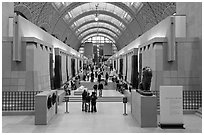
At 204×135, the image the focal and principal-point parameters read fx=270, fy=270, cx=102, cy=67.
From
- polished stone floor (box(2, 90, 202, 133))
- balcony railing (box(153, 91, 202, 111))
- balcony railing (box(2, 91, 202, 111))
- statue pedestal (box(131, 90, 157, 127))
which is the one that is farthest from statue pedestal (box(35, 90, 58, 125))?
balcony railing (box(153, 91, 202, 111))

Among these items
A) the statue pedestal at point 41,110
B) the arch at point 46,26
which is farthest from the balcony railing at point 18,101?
the arch at point 46,26

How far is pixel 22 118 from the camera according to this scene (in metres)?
14.7

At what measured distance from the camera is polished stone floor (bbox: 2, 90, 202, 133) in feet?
37.7

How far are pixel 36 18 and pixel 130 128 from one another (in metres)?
32.6

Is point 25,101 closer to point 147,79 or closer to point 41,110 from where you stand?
point 41,110

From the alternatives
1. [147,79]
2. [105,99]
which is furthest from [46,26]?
[147,79]

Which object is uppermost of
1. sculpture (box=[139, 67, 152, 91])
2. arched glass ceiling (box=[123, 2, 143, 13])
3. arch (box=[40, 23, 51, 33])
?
arched glass ceiling (box=[123, 2, 143, 13])

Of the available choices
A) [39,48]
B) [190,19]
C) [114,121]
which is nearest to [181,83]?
[190,19]

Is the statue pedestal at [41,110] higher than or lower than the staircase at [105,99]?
higher

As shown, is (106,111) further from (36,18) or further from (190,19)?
(36,18)

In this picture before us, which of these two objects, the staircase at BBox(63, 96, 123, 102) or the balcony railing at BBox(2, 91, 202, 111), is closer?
the balcony railing at BBox(2, 91, 202, 111)

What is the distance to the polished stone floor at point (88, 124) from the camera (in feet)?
37.7

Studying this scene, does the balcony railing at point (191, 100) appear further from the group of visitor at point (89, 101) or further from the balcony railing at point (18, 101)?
the balcony railing at point (18, 101)

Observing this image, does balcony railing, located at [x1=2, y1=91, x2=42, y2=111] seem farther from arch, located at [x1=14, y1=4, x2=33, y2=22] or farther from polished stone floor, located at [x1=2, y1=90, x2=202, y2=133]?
arch, located at [x1=14, y1=4, x2=33, y2=22]
